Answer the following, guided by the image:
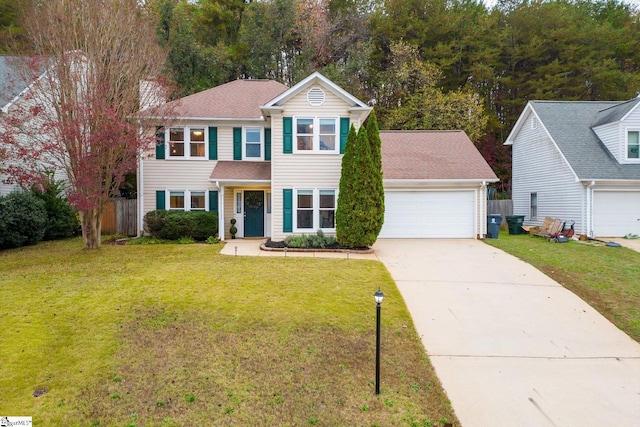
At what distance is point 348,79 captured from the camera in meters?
23.2

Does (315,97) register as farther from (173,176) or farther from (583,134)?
(583,134)

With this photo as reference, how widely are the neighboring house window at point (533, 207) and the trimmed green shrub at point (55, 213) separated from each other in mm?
20849

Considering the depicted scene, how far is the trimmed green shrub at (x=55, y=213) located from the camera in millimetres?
13961

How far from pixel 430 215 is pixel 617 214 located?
7.79 meters

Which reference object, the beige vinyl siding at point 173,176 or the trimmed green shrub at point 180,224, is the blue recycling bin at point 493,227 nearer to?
the trimmed green shrub at point 180,224

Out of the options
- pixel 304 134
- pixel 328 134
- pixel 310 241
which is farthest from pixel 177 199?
pixel 328 134

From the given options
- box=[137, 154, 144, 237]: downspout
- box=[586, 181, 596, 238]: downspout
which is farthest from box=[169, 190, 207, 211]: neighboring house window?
box=[586, 181, 596, 238]: downspout

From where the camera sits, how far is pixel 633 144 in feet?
50.3

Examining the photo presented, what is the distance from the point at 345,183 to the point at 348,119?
9.23 feet

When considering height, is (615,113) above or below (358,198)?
above

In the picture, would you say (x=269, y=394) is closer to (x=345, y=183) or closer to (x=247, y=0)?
(x=345, y=183)

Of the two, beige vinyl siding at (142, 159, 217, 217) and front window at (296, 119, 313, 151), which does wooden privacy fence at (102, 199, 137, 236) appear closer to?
beige vinyl siding at (142, 159, 217, 217)

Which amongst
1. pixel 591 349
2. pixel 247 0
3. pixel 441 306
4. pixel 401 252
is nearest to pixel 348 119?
pixel 401 252

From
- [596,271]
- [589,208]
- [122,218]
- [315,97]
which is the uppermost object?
[315,97]
